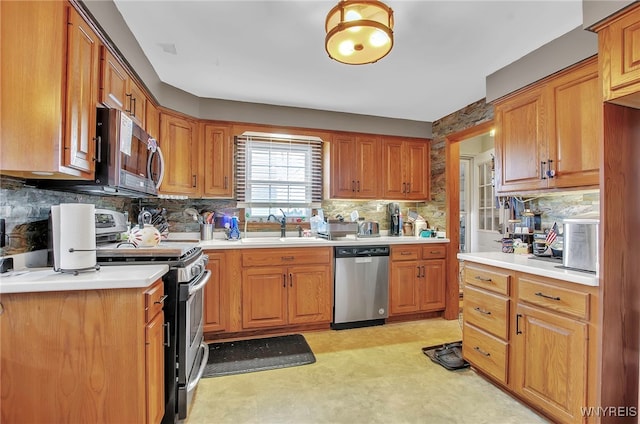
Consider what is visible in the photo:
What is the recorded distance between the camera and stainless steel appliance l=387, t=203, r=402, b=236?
391 centimetres

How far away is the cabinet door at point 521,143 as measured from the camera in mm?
2178

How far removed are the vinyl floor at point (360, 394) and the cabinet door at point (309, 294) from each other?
1.45ft

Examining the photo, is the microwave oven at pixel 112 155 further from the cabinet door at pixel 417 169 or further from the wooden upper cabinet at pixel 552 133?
the cabinet door at pixel 417 169

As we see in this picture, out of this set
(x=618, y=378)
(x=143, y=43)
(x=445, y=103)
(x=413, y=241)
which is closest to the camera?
(x=618, y=378)

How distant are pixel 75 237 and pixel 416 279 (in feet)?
10.1

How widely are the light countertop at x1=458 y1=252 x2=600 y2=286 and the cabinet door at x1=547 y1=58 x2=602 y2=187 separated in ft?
1.83

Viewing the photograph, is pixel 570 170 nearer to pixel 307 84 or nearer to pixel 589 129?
pixel 589 129

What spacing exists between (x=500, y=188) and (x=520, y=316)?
1.04 m

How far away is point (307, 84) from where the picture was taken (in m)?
2.77

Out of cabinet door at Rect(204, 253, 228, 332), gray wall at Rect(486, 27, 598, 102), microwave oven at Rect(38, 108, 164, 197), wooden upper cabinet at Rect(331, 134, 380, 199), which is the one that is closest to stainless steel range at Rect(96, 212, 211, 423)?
microwave oven at Rect(38, 108, 164, 197)

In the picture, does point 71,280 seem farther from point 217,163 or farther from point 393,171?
point 393,171

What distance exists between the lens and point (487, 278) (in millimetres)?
2168

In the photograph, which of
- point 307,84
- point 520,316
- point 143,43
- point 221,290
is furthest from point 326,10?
point 221,290

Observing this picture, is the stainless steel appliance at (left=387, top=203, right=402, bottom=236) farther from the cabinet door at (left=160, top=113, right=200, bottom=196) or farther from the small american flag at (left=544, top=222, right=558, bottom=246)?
the cabinet door at (left=160, top=113, right=200, bottom=196)
